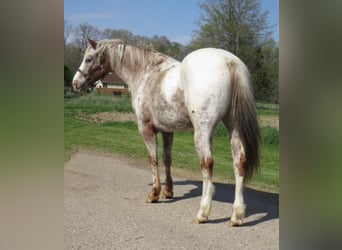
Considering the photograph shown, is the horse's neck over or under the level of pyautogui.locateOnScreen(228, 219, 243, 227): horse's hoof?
over

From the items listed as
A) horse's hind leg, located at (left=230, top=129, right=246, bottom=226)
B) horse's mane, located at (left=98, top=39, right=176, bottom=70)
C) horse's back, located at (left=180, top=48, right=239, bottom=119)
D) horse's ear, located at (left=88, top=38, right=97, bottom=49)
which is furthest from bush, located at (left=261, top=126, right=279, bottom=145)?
horse's ear, located at (left=88, top=38, right=97, bottom=49)

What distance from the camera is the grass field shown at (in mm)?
4297

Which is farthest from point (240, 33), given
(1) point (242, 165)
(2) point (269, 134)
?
(1) point (242, 165)

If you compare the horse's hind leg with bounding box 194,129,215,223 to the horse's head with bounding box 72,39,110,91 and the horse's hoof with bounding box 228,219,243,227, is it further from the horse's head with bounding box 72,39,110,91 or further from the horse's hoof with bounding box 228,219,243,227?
the horse's head with bounding box 72,39,110,91

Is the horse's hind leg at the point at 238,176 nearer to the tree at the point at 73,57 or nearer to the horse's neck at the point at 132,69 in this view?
the horse's neck at the point at 132,69

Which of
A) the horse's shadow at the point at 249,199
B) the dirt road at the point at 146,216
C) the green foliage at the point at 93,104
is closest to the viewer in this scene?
the dirt road at the point at 146,216

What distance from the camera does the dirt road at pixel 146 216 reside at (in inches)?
88.3

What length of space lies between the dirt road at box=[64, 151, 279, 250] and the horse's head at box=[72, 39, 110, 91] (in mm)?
1158

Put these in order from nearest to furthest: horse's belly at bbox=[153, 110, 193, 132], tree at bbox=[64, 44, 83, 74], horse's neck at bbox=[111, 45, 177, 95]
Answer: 1. horse's belly at bbox=[153, 110, 193, 132]
2. tree at bbox=[64, 44, 83, 74]
3. horse's neck at bbox=[111, 45, 177, 95]

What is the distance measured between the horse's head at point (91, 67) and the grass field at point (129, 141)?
0.45 meters

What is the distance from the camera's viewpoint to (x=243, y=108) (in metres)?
2.74

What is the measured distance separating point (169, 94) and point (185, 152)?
9.66 feet

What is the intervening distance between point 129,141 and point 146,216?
3.71 m

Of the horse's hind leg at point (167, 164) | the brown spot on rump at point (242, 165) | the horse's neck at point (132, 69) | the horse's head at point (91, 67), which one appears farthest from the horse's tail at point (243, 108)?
the horse's head at point (91, 67)
